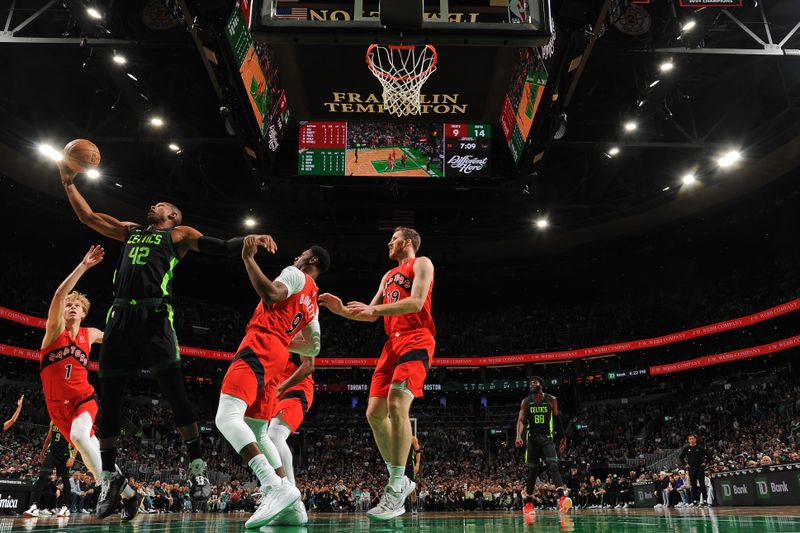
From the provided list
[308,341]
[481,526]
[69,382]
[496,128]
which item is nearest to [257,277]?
[308,341]

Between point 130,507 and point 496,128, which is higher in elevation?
point 496,128

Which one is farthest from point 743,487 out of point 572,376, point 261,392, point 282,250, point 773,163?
point 282,250

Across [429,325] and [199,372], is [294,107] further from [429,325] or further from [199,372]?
[199,372]

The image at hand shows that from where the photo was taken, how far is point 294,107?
1483 centimetres

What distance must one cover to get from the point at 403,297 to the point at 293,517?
2.10 meters

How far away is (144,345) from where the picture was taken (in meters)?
4.30

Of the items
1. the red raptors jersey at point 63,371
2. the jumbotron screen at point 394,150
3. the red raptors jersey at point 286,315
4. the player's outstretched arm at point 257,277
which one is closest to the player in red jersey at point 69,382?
the red raptors jersey at point 63,371

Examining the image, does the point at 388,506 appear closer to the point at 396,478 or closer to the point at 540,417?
the point at 396,478

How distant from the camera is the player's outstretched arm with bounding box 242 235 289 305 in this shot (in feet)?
13.5

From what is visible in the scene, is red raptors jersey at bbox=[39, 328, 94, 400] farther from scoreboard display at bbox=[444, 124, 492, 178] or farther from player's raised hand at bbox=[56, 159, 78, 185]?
scoreboard display at bbox=[444, 124, 492, 178]

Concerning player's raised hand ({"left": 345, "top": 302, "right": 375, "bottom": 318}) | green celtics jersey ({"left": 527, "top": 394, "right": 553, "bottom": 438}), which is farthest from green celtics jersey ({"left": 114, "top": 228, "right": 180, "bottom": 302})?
green celtics jersey ({"left": 527, "top": 394, "right": 553, "bottom": 438})

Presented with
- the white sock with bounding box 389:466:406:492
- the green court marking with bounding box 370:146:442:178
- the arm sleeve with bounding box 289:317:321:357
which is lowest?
the white sock with bounding box 389:466:406:492

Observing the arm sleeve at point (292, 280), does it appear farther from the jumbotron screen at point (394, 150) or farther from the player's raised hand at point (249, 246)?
the jumbotron screen at point (394, 150)

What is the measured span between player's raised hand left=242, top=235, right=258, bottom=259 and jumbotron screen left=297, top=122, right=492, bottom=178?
888cm
